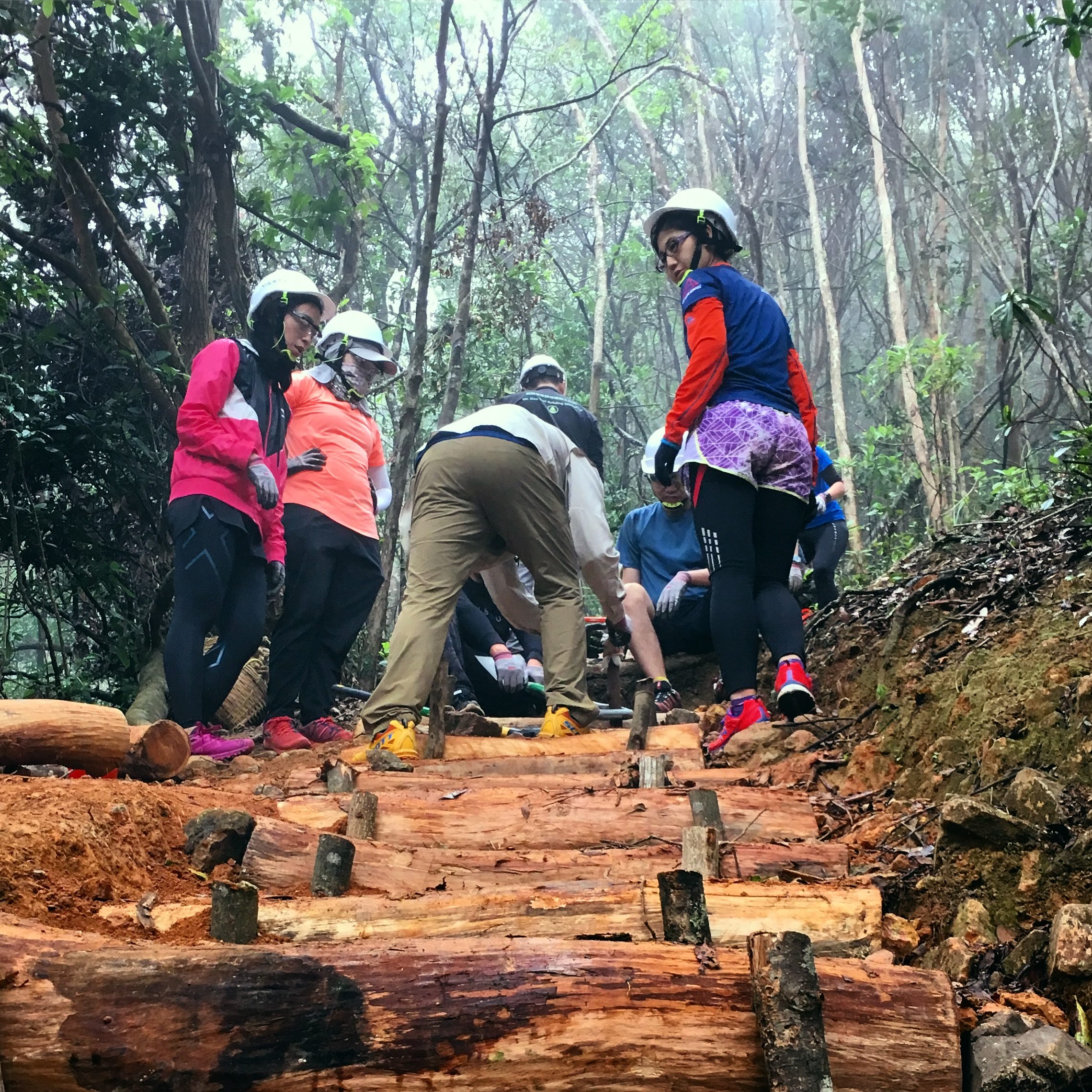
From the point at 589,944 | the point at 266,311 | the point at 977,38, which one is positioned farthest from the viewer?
the point at 977,38

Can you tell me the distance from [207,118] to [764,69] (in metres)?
17.8

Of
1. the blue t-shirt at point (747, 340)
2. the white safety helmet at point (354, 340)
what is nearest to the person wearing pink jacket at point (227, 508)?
the white safety helmet at point (354, 340)

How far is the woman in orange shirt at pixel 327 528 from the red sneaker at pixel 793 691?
7.02 feet

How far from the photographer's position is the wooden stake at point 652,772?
3277 mm

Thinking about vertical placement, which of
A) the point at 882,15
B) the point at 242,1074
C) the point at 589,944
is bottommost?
the point at 242,1074

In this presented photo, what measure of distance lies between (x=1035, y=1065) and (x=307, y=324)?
4662mm

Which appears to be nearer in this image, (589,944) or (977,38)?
(589,944)

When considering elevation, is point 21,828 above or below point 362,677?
below

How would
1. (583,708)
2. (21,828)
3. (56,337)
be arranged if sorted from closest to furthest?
(21,828), (583,708), (56,337)

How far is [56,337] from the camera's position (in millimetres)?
6844

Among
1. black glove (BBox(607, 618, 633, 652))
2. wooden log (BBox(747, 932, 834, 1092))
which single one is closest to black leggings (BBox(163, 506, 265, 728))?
black glove (BBox(607, 618, 633, 652))

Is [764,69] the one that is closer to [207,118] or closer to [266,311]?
[207,118]

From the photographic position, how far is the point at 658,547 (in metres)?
6.31

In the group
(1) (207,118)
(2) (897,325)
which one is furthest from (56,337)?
(2) (897,325)
